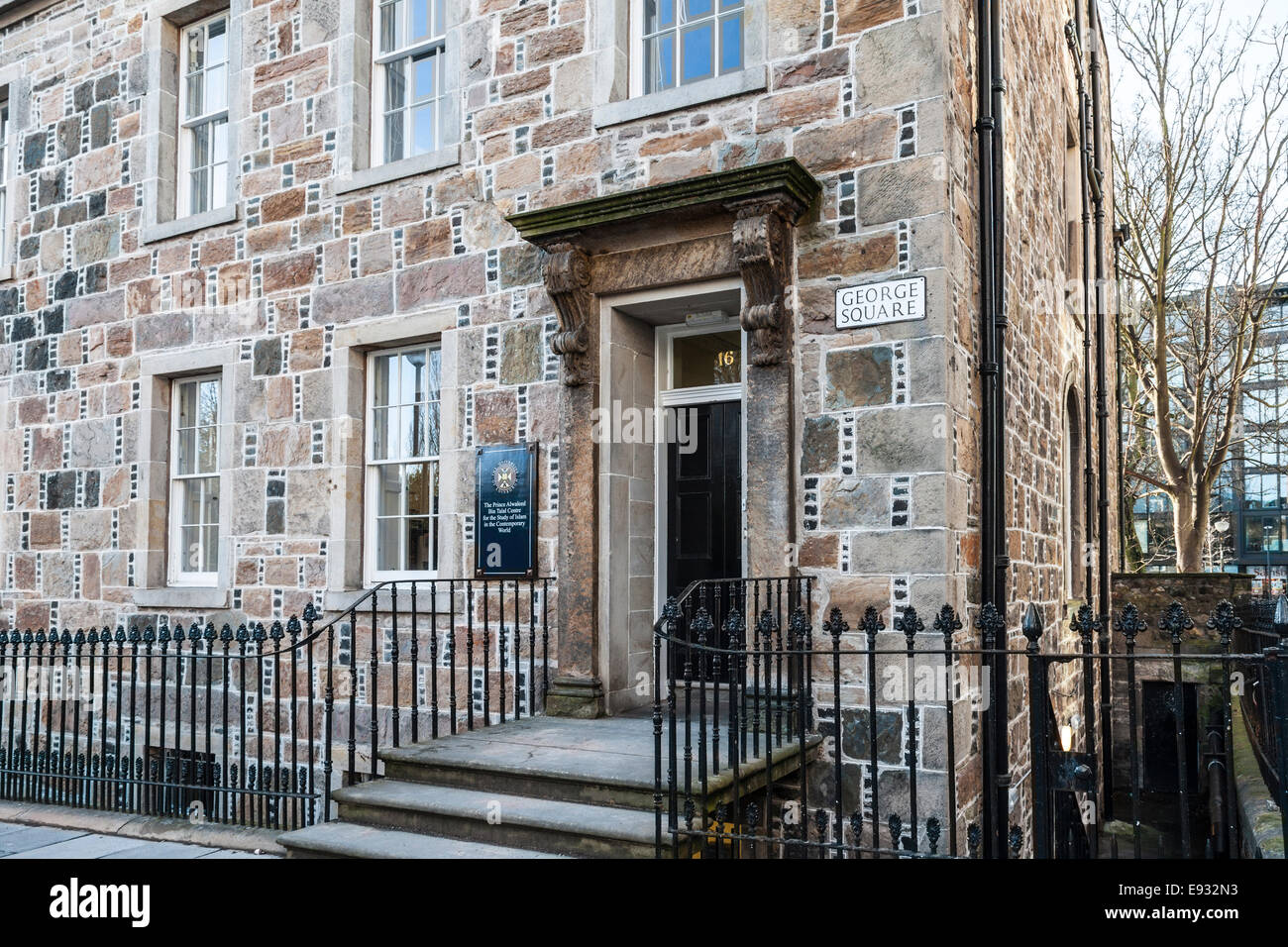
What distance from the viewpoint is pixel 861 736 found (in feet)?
20.6

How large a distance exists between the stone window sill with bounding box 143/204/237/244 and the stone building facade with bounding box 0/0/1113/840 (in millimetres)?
44

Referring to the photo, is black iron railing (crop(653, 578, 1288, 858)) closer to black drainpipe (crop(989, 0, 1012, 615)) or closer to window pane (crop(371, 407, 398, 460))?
black drainpipe (crop(989, 0, 1012, 615))

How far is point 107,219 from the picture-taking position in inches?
415

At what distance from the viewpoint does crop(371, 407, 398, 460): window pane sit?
348 inches

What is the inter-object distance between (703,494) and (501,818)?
10.1 feet

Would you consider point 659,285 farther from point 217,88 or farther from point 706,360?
point 217,88

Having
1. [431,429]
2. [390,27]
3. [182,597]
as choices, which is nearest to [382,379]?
[431,429]

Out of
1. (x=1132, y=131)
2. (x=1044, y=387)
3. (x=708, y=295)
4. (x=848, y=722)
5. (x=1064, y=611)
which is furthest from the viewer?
(x=1132, y=131)

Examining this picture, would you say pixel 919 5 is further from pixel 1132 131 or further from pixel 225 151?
pixel 1132 131

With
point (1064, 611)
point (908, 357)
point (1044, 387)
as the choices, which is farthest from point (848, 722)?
point (1064, 611)

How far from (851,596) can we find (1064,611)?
550 cm
